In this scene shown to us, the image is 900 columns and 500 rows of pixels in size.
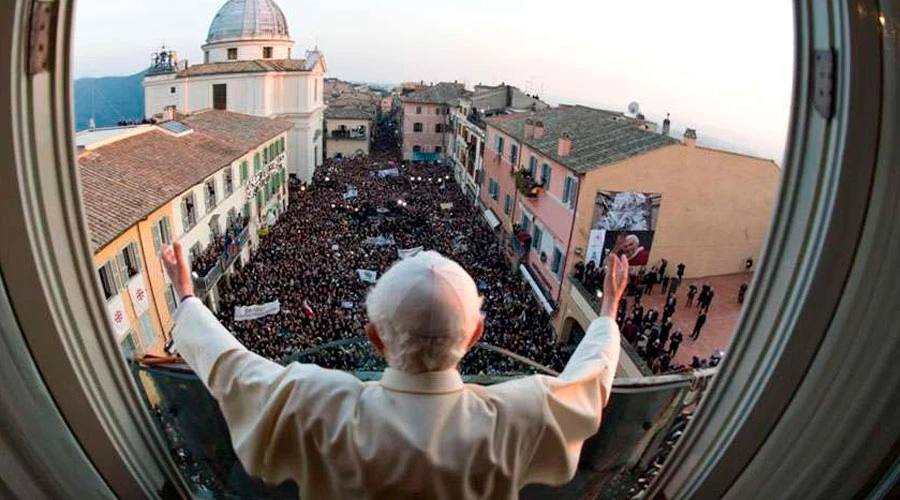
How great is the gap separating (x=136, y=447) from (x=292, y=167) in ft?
112

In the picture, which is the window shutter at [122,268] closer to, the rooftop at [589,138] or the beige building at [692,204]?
the beige building at [692,204]

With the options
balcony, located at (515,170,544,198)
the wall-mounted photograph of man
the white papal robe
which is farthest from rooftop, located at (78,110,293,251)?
the wall-mounted photograph of man

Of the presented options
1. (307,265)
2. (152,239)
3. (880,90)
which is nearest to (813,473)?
(880,90)

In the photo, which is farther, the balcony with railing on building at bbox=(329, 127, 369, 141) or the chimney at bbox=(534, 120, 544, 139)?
the balcony with railing on building at bbox=(329, 127, 369, 141)

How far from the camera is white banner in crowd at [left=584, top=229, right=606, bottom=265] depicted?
14.8 m

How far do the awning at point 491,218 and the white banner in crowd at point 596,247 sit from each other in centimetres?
837

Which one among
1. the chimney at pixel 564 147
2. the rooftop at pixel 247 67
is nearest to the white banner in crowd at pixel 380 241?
the chimney at pixel 564 147

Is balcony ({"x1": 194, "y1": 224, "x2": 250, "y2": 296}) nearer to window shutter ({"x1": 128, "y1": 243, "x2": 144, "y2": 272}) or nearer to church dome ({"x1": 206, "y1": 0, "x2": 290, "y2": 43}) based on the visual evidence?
window shutter ({"x1": 128, "y1": 243, "x2": 144, "y2": 272})

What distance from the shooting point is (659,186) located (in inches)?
568

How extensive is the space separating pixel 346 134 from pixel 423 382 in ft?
150

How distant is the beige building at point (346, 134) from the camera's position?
44.8 meters

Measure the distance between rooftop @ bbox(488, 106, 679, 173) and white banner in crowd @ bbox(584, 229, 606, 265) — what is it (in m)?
1.84

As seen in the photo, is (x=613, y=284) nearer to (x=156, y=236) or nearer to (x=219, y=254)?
(x=156, y=236)

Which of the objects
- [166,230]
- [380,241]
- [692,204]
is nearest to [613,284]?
[166,230]
